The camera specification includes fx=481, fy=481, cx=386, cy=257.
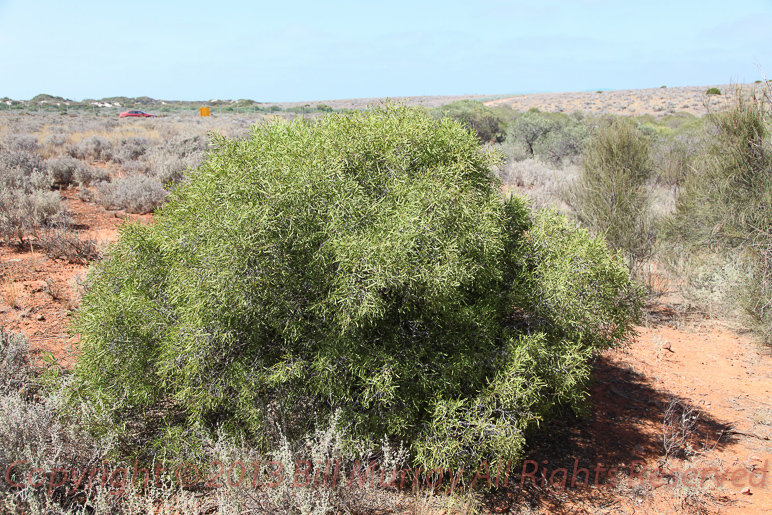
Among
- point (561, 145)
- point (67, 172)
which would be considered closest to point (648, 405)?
point (67, 172)

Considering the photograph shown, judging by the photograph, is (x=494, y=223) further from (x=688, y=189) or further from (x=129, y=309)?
(x=688, y=189)

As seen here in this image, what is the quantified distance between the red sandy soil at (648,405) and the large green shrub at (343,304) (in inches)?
32.3

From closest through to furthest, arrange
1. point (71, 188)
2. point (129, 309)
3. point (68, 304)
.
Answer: point (129, 309), point (68, 304), point (71, 188)

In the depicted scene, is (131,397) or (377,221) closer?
(377,221)

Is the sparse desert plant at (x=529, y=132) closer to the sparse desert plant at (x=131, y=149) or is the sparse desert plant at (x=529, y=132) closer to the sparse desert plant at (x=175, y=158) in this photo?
the sparse desert plant at (x=175, y=158)

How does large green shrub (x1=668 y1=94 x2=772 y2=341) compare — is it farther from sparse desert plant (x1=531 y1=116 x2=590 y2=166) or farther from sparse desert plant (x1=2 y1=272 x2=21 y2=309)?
sparse desert plant (x1=531 y1=116 x2=590 y2=166)

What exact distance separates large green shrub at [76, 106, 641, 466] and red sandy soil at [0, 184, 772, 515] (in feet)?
2.69

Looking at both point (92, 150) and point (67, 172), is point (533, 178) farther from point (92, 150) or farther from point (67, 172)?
point (92, 150)

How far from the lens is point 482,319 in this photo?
3.17 metres

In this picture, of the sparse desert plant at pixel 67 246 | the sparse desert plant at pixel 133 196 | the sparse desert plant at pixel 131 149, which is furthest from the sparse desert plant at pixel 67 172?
the sparse desert plant at pixel 67 246

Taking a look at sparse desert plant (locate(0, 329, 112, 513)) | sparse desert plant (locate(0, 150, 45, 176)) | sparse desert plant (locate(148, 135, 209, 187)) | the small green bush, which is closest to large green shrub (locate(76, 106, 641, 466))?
sparse desert plant (locate(0, 329, 112, 513))

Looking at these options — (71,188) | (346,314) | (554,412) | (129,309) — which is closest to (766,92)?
(554,412)

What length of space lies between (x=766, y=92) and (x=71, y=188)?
12.6 meters

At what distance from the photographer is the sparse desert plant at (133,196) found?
9164mm
